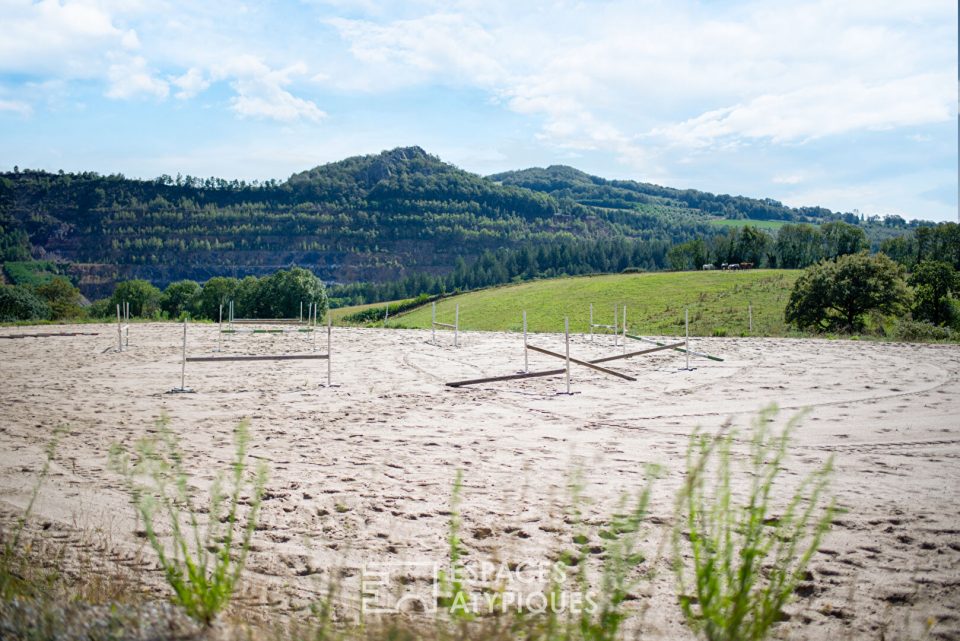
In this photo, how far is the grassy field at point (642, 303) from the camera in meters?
44.8

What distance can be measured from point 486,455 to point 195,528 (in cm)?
562

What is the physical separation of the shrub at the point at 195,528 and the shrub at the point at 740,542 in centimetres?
201

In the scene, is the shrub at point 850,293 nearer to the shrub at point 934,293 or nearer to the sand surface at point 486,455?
the shrub at point 934,293

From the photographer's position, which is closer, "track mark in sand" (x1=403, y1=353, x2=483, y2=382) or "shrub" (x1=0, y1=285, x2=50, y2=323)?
"track mark in sand" (x1=403, y1=353, x2=483, y2=382)

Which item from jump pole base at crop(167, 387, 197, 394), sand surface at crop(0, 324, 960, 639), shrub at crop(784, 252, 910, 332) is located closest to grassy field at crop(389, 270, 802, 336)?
shrub at crop(784, 252, 910, 332)

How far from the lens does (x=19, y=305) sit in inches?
2191

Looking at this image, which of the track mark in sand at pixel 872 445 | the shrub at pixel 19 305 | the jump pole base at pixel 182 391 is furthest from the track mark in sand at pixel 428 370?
the shrub at pixel 19 305

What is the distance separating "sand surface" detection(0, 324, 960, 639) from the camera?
15.0 feet

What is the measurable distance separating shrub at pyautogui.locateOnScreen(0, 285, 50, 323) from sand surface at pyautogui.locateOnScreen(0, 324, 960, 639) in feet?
149

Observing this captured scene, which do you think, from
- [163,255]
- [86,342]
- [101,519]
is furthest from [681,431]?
[163,255]

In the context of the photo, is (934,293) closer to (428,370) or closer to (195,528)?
(428,370)

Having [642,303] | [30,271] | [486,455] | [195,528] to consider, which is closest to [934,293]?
[642,303]

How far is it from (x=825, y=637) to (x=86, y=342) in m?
28.2

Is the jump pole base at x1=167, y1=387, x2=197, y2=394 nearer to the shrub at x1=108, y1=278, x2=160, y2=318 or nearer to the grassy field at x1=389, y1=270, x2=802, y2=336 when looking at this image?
the grassy field at x1=389, y1=270, x2=802, y2=336
